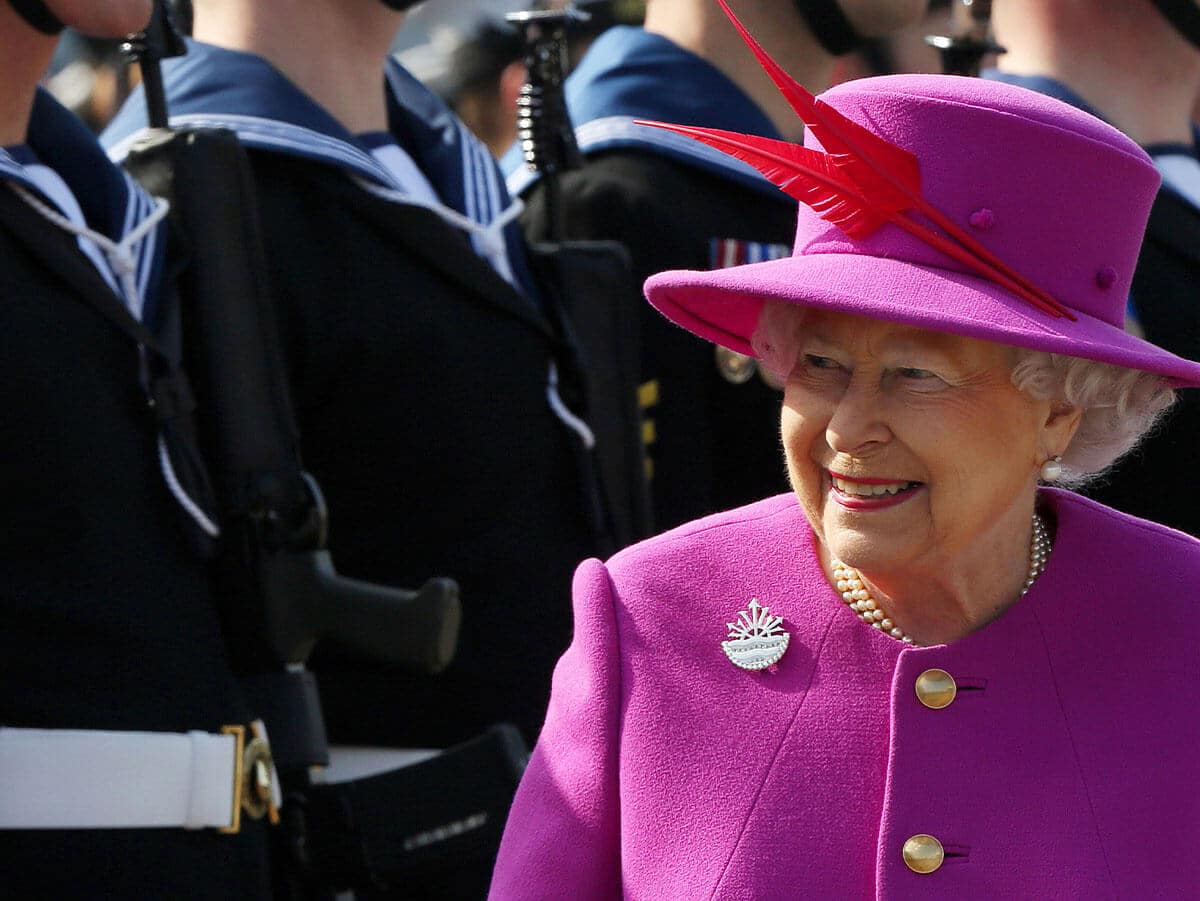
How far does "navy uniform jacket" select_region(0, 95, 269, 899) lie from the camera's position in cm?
306

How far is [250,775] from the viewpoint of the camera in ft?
10.9

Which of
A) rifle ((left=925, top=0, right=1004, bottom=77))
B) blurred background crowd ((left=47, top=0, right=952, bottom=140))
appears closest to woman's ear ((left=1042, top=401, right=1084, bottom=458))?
rifle ((left=925, top=0, right=1004, bottom=77))

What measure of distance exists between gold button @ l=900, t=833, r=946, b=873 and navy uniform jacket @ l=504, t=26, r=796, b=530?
78.7 inches

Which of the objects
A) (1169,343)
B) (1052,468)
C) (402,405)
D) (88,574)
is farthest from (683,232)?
(1052,468)

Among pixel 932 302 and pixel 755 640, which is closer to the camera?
pixel 932 302

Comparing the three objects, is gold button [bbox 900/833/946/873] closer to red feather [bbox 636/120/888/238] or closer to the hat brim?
the hat brim

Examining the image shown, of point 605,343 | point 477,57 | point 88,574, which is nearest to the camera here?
point 88,574

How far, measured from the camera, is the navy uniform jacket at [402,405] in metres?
3.83

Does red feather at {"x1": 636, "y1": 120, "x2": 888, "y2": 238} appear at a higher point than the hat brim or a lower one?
higher

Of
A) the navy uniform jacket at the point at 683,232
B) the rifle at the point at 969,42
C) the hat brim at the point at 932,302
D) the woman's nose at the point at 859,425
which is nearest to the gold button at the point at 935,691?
the woman's nose at the point at 859,425

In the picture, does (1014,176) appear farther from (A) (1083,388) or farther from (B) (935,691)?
(B) (935,691)

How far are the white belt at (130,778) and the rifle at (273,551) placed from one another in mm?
181

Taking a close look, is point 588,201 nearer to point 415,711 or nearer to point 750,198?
point 750,198

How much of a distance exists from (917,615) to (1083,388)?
319 millimetres
